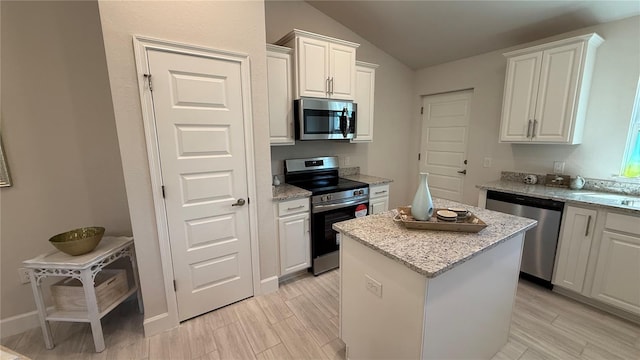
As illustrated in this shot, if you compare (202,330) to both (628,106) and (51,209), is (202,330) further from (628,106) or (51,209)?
(628,106)

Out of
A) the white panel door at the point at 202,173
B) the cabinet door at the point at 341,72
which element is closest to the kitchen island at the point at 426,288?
the white panel door at the point at 202,173

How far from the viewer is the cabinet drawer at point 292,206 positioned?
2.47 m

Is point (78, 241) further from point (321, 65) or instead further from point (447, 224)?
point (321, 65)

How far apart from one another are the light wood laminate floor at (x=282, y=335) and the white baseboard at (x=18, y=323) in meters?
0.05

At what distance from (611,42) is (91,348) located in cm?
513

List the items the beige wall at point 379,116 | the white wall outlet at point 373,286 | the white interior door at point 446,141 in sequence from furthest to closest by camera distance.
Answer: the white interior door at point 446,141
the beige wall at point 379,116
the white wall outlet at point 373,286

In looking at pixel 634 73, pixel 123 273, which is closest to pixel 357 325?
pixel 123 273

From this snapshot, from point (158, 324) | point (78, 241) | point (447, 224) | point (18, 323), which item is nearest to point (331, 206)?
point (447, 224)

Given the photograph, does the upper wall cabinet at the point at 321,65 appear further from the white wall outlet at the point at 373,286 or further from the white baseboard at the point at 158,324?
the white baseboard at the point at 158,324

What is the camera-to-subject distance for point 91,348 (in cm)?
185

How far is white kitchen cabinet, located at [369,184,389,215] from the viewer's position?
3061 millimetres

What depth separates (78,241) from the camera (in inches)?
69.7

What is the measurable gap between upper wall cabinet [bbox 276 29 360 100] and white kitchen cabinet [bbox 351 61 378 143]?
0.23 metres

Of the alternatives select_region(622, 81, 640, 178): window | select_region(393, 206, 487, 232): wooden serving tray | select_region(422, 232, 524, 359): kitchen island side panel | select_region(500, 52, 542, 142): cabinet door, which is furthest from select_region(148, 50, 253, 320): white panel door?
select_region(622, 81, 640, 178): window
